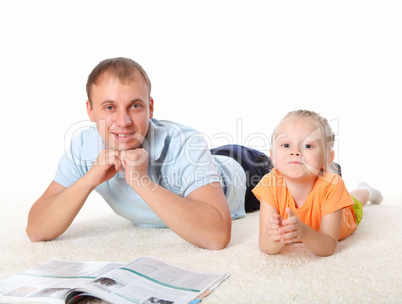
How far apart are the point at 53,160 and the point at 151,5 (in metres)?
1.54

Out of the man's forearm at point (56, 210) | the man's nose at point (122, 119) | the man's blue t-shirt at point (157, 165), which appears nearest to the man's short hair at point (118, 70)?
the man's nose at point (122, 119)

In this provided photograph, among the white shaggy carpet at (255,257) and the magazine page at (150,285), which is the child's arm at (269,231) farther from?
the magazine page at (150,285)

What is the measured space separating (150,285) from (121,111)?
0.65 meters

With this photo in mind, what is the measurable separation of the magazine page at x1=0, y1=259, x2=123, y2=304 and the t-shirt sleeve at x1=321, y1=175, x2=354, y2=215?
2.31ft

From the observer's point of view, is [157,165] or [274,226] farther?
[157,165]

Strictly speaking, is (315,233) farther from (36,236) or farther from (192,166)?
(36,236)

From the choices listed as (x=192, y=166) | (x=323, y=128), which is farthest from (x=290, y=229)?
(x=192, y=166)

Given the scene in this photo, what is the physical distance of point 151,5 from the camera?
140 inches

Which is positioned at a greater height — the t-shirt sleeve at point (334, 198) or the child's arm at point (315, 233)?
the t-shirt sleeve at point (334, 198)

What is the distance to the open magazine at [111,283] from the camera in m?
1.05

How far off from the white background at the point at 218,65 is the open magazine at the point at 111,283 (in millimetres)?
2301

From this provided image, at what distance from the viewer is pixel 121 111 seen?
1.51 meters

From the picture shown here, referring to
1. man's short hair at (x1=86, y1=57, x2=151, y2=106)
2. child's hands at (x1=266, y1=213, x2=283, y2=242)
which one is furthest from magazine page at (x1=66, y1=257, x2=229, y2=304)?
man's short hair at (x1=86, y1=57, x2=151, y2=106)

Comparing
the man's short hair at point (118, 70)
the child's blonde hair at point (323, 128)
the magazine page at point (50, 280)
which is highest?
the man's short hair at point (118, 70)
